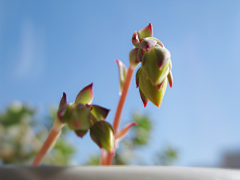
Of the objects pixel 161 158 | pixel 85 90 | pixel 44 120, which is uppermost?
pixel 85 90

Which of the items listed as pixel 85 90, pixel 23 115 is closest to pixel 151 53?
pixel 85 90

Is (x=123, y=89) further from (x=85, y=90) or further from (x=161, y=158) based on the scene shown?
(x=161, y=158)

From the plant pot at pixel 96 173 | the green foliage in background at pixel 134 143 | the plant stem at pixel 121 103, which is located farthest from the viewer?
the green foliage in background at pixel 134 143

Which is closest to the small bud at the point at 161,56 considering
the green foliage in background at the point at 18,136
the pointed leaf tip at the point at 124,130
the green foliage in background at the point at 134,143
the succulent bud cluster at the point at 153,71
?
the succulent bud cluster at the point at 153,71

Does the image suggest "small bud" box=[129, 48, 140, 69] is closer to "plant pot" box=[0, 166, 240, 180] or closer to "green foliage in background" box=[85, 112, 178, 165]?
"plant pot" box=[0, 166, 240, 180]

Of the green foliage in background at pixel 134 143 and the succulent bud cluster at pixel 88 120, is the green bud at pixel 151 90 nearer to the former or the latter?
the succulent bud cluster at pixel 88 120

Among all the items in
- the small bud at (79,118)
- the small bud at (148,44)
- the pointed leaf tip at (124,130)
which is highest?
the small bud at (148,44)

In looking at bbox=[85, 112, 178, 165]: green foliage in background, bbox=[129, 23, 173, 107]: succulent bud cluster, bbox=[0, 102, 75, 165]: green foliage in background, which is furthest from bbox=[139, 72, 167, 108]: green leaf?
bbox=[0, 102, 75, 165]: green foliage in background
